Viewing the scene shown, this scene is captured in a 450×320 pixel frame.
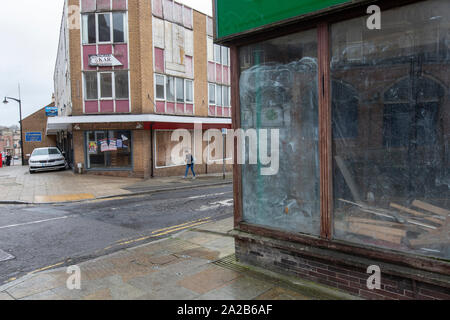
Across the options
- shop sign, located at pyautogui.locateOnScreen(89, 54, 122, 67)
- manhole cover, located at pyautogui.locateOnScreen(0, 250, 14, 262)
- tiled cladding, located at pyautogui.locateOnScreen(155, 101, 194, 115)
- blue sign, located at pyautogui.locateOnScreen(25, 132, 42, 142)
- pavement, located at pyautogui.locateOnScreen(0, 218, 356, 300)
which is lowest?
manhole cover, located at pyautogui.locateOnScreen(0, 250, 14, 262)

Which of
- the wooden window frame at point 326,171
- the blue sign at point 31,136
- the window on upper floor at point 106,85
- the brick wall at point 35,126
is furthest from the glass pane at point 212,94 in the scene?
the brick wall at point 35,126

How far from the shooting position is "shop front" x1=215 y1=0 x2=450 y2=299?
3.73 m

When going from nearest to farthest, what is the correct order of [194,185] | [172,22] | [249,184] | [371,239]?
[371,239] < [249,184] < [194,185] < [172,22]

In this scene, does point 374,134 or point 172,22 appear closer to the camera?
point 374,134

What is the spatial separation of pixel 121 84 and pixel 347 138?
17.9 metres

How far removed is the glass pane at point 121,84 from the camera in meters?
20.0

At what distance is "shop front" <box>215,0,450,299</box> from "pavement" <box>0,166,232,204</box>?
10.3 meters

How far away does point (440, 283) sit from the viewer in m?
3.51

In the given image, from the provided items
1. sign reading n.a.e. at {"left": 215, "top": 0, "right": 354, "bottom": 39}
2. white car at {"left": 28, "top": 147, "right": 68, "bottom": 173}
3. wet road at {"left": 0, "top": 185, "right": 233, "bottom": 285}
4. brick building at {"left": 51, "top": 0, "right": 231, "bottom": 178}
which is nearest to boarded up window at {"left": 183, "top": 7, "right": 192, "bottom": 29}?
brick building at {"left": 51, "top": 0, "right": 231, "bottom": 178}

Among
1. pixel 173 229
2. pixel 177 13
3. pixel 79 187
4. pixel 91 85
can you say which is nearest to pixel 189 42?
pixel 177 13

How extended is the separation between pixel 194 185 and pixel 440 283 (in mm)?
14423

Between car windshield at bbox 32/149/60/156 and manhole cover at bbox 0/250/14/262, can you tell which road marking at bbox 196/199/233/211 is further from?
car windshield at bbox 32/149/60/156

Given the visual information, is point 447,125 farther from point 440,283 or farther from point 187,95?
point 187,95
